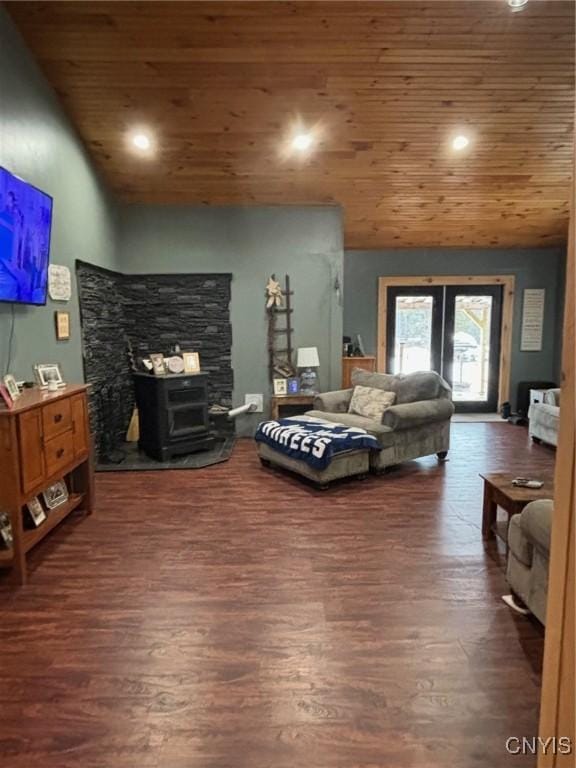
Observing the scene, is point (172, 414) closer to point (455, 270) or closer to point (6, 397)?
point (6, 397)

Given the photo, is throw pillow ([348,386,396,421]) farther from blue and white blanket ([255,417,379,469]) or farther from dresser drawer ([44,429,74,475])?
dresser drawer ([44,429,74,475])

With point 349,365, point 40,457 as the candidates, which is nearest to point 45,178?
point 40,457

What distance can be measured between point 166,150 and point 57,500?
336cm

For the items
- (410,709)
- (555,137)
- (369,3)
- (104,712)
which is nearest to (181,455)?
(104,712)

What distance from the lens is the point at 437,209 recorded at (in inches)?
225

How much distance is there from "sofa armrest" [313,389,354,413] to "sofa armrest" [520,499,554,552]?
2870 mm

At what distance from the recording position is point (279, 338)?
571 centimetres

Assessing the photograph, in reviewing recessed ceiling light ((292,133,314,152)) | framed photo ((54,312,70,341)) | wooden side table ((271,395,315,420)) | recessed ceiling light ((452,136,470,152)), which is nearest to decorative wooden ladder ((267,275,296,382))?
wooden side table ((271,395,315,420))

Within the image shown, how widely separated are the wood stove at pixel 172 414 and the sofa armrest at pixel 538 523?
3.44 meters

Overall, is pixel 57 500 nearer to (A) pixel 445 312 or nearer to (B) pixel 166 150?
(B) pixel 166 150

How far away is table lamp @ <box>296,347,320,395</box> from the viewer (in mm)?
5555

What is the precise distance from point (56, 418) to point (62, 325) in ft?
4.11

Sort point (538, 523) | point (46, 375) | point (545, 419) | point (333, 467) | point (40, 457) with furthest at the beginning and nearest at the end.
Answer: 1. point (545, 419)
2. point (333, 467)
3. point (46, 375)
4. point (40, 457)
5. point (538, 523)

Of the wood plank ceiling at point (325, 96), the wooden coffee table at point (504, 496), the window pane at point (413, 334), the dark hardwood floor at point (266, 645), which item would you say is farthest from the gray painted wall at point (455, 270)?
the wooden coffee table at point (504, 496)
